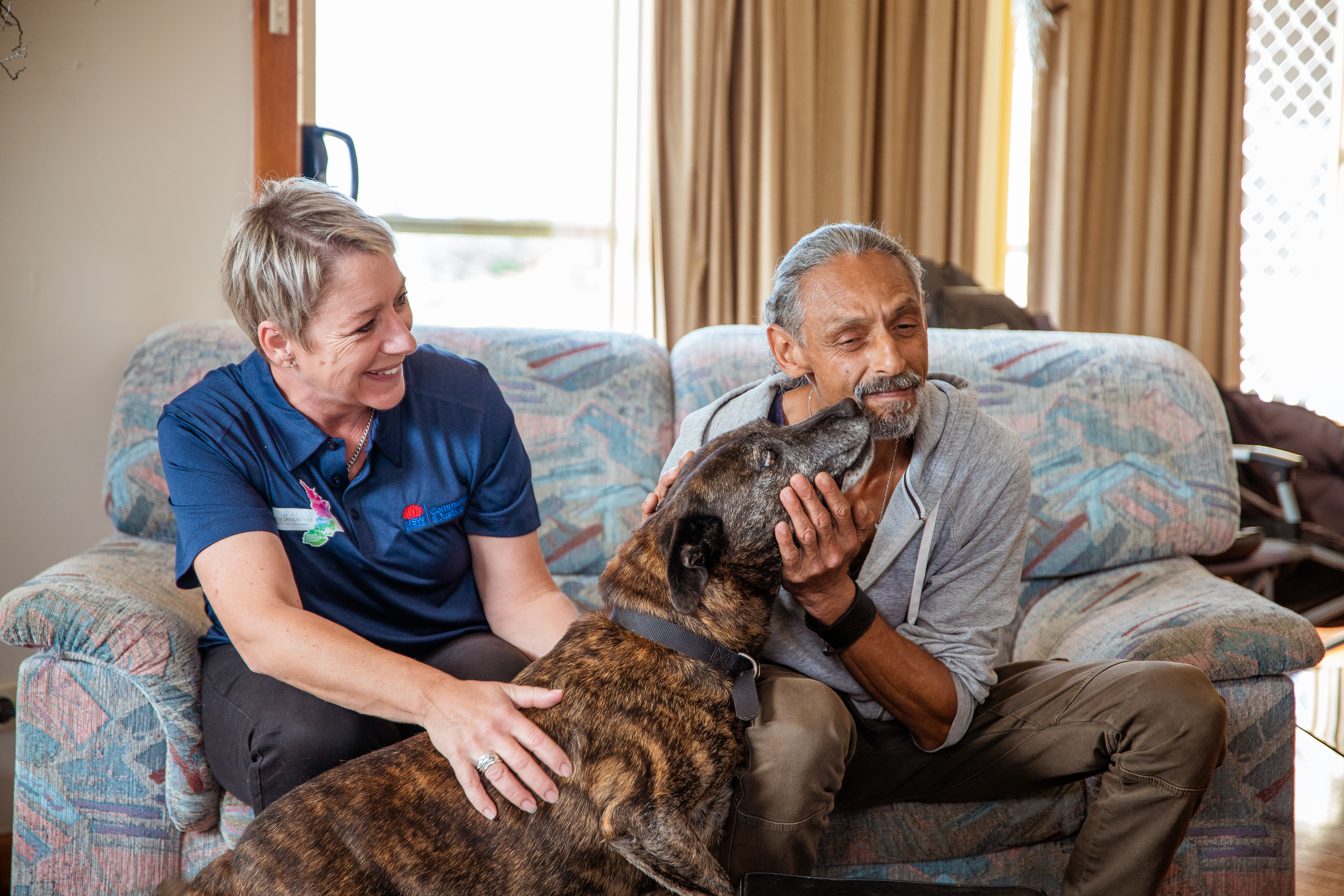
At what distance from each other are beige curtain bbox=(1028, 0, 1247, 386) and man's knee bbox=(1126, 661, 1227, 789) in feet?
11.3

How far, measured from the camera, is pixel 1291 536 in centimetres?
356

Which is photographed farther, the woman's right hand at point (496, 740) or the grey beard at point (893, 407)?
the grey beard at point (893, 407)

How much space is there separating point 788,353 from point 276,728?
3.50 feet

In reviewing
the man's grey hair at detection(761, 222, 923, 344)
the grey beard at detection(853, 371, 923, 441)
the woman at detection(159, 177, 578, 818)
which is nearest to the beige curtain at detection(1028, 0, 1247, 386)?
the man's grey hair at detection(761, 222, 923, 344)

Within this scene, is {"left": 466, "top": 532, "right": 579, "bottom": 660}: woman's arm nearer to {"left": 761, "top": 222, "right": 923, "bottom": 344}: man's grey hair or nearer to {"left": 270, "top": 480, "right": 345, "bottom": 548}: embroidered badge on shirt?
{"left": 270, "top": 480, "right": 345, "bottom": 548}: embroidered badge on shirt

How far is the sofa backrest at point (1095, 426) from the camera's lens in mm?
2209

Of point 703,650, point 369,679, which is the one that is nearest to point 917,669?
point 703,650

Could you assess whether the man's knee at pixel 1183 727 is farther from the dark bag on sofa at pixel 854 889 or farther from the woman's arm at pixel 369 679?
the woman's arm at pixel 369 679

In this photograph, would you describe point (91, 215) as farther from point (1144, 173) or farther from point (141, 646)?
point (1144, 173)

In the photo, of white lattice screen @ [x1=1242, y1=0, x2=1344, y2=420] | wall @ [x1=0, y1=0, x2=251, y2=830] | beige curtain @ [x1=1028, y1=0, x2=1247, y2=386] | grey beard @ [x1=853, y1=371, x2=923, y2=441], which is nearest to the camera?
grey beard @ [x1=853, y1=371, x2=923, y2=441]

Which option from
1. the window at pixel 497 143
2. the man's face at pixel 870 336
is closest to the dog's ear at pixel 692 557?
the man's face at pixel 870 336

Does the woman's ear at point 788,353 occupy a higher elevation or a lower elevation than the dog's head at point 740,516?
higher

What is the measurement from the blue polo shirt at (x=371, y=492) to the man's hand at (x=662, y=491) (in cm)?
30

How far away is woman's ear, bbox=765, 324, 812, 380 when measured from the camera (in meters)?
1.69
